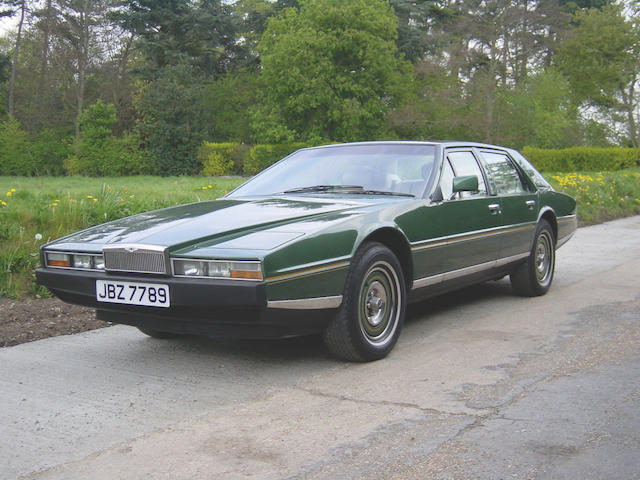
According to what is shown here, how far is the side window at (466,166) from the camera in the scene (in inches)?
214

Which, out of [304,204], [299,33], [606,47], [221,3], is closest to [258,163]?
[299,33]

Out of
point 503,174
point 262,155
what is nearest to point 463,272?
point 503,174

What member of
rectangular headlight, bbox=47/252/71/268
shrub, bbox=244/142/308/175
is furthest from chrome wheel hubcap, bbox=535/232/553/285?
shrub, bbox=244/142/308/175

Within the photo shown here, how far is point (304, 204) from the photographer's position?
4582 millimetres

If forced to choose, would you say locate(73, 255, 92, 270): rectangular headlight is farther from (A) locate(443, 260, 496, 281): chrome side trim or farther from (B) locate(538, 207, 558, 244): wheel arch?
(B) locate(538, 207, 558, 244): wheel arch

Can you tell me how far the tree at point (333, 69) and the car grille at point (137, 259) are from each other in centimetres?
3885

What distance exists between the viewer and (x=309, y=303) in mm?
3789

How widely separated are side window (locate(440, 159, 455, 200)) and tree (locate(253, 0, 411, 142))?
37.3 m

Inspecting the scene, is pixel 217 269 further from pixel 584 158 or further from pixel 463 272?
pixel 584 158

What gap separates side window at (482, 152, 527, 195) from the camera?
19.6ft

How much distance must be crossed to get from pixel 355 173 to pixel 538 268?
90.6 inches

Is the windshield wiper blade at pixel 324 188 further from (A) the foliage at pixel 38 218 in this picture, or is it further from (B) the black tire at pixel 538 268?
(A) the foliage at pixel 38 218

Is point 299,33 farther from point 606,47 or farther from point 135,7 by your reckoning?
point 606,47

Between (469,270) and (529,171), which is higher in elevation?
(529,171)
